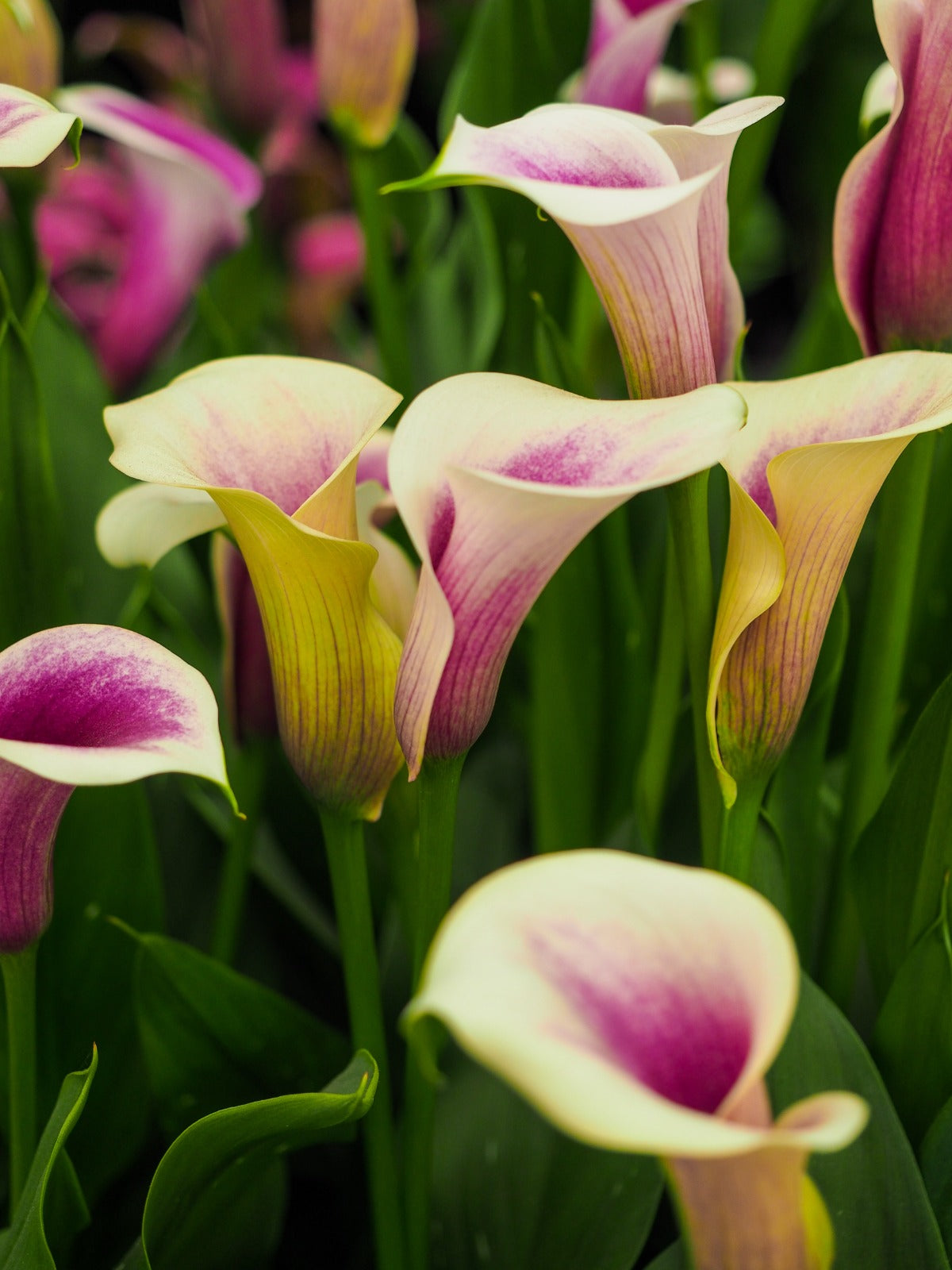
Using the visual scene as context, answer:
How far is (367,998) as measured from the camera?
32cm

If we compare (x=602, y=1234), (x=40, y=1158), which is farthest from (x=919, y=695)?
(x=40, y=1158)

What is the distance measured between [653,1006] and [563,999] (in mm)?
18

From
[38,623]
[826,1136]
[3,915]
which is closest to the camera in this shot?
[826,1136]

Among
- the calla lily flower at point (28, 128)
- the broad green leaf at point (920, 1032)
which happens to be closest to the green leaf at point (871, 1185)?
the broad green leaf at point (920, 1032)

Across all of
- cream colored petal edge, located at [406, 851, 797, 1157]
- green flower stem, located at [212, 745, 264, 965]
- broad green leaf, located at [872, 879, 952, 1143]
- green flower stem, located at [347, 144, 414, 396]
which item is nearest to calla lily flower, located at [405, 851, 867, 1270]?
cream colored petal edge, located at [406, 851, 797, 1157]

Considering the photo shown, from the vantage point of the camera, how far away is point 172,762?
22 cm

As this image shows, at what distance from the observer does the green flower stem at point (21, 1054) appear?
29 cm

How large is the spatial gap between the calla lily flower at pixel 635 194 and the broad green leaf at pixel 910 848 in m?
0.12

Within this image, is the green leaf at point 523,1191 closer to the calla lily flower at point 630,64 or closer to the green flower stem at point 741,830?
the green flower stem at point 741,830

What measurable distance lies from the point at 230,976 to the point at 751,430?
0.20 meters

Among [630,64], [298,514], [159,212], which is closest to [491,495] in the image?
[298,514]

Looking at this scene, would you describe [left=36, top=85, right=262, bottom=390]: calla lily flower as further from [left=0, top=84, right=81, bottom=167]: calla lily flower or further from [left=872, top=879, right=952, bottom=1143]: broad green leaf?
[left=872, top=879, right=952, bottom=1143]: broad green leaf

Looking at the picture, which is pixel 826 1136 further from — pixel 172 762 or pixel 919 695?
pixel 919 695

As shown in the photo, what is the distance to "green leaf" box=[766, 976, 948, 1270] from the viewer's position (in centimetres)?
28
